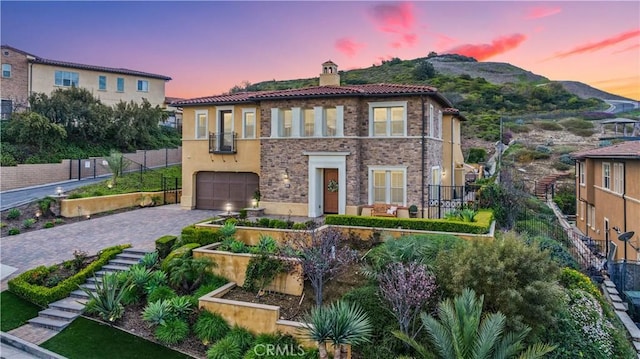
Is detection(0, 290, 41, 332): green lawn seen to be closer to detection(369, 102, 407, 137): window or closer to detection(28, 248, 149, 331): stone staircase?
detection(28, 248, 149, 331): stone staircase

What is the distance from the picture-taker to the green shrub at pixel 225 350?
9.21 metres

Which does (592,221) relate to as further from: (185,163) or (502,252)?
(185,163)

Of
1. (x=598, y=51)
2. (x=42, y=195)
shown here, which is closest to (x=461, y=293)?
(x=42, y=195)

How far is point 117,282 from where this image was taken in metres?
11.7

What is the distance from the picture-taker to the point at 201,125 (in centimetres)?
2258

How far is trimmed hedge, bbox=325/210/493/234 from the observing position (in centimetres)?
1312

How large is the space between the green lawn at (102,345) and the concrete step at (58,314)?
447 millimetres

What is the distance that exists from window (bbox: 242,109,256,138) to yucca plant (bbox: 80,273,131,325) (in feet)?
38.0

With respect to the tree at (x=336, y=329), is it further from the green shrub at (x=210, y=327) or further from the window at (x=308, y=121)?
the window at (x=308, y=121)

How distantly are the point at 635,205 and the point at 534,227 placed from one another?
4.00 metres

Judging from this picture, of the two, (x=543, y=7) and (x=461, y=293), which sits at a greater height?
(x=543, y=7)

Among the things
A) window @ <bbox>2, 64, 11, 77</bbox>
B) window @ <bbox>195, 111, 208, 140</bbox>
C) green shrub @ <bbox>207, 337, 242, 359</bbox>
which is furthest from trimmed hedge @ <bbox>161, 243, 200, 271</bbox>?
window @ <bbox>2, 64, 11, 77</bbox>

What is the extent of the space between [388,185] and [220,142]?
10276mm

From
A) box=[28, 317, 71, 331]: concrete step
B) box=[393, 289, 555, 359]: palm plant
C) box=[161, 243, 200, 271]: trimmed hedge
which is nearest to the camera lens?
box=[393, 289, 555, 359]: palm plant
